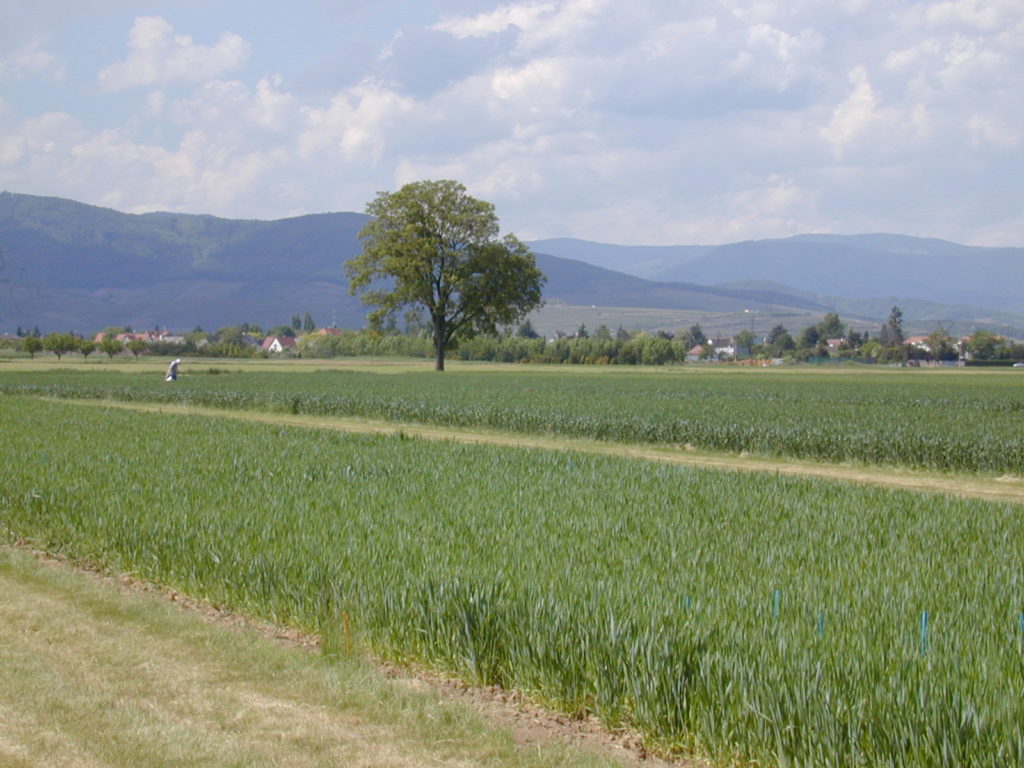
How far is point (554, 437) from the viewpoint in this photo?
29.3m

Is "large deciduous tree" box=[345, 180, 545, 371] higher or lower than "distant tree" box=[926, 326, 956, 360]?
higher

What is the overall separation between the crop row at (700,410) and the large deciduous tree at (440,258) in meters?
18.7

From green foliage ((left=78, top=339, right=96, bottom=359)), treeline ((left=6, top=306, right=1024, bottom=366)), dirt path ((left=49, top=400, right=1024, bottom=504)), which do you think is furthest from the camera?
green foliage ((left=78, top=339, right=96, bottom=359))

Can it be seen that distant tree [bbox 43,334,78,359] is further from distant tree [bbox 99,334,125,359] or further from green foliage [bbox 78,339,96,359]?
distant tree [bbox 99,334,125,359]

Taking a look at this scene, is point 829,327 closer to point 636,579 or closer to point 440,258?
point 440,258

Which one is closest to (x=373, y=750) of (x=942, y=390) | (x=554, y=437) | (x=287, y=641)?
(x=287, y=641)

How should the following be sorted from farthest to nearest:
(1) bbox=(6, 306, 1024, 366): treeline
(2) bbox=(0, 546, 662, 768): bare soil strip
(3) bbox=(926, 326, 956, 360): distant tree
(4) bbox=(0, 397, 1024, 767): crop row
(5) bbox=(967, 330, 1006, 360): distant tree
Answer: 1. (3) bbox=(926, 326, 956, 360): distant tree
2. (5) bbox=(967, 330, 1006, 360): distant tree
3. (1) bbox=(6, 306, 1024, 366): treeline
4. (2) bbox=(0, 546, 662, 768): bare soil strip
5. (4) bbox=(0, 397, 1024, 767): crop row

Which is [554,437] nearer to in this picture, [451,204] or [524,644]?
[524,644]

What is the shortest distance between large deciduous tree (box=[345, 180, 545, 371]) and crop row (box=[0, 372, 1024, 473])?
18.7 metres

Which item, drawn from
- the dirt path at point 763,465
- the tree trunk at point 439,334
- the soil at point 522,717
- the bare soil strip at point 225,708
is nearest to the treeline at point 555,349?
the tree trunk at point 439,334

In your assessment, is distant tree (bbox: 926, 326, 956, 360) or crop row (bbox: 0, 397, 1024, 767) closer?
crop row (bbox: 0, 397, 1024, 767)

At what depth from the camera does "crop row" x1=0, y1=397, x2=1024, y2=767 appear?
5551mm

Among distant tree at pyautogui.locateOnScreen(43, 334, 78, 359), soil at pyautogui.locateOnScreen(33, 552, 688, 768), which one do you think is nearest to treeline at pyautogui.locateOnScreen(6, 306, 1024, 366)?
distant tree at pyautogui.locateOnScreen(43, 334, 78, 359)

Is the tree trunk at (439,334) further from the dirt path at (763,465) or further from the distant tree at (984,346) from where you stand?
the distant tree at (984,346)
